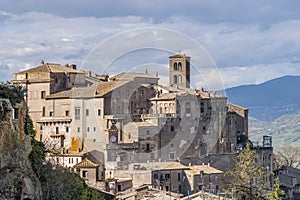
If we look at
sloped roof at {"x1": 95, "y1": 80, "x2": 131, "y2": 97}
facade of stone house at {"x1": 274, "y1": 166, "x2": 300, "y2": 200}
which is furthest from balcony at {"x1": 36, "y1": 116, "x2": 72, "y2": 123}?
facade of stone house at {"x1": 274, "y1": 166, "x2": 300, "y2": 200}

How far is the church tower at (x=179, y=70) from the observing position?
85.4 m

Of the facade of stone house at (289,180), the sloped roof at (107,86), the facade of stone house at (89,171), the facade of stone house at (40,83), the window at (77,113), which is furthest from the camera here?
the facade of stone house at (289,180)

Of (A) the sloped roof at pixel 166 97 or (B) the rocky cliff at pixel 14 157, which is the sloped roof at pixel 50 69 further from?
(B) the rocky cliff at pixel 14 157

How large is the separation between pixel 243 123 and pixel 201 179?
17.7 meters

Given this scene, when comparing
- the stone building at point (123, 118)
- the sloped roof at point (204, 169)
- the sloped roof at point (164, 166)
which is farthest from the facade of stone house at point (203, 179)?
the stone building at point (123, 118)

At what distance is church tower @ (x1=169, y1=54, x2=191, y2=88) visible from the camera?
3364 inches

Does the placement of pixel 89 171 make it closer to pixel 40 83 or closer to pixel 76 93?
pixel 76 93

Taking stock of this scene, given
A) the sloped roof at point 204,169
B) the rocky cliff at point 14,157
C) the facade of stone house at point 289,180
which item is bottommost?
the facade of stone house at point 289,180

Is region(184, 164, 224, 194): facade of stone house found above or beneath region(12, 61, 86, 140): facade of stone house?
beneath

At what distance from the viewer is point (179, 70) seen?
86312mm

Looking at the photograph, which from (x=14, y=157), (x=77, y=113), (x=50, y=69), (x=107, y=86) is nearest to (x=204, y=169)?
(x=107, y=86)

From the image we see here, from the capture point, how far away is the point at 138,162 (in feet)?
224

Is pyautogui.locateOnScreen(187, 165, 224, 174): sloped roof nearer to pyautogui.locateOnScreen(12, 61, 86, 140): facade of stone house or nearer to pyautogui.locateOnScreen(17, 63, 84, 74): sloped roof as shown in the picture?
pyautogui.locateOnScreen(12, 61, 86, 140): facade of stone house

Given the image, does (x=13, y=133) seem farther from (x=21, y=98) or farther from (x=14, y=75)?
(x=14, y=75)
